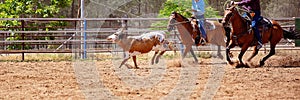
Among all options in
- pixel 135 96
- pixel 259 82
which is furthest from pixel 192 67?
pixel 135 96

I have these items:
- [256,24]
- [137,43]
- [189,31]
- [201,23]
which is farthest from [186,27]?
[256,24]

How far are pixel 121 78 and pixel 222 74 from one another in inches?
82.5

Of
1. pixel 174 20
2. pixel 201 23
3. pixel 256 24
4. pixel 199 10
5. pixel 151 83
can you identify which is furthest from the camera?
pixel 201 23

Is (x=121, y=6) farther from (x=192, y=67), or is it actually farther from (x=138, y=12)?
(x=192, y=67)

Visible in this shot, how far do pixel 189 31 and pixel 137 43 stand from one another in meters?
1.64

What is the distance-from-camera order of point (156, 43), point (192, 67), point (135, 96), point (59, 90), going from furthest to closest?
1. point (156, 43)
2. point (192, 67)
3. point (59, 90)
4. point (135, 96)

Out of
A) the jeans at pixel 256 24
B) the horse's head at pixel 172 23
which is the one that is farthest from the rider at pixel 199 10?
the jeans at pixel 256 24

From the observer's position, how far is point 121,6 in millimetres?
45969

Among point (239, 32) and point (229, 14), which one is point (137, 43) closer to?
point (229, 14)

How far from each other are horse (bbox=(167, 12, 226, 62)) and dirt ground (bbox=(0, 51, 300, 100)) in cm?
151

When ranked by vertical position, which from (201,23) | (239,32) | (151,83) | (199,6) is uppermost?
(199,6)

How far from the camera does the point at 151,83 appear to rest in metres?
9.41

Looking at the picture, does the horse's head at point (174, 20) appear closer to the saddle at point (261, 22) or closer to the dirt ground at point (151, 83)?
the dirt ground at point (151, 83)

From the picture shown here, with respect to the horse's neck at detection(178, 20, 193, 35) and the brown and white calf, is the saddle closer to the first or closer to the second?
the horse's neck at detection(178, 20, 193, 35)
